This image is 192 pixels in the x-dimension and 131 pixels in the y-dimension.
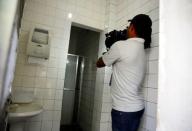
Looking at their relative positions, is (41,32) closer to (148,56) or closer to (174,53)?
(148,56)

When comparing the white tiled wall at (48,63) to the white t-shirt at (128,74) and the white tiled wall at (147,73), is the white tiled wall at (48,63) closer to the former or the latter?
the white tiled wall at (147,73)

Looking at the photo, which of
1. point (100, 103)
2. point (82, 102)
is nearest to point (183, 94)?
point (100, 103)

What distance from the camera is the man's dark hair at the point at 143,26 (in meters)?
1.35

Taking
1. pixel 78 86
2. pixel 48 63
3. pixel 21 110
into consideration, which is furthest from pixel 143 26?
pixel 78 86

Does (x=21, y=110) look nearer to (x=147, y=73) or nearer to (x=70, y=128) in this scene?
(x=147, y=73)

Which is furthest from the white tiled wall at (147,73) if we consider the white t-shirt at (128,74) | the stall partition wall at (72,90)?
the stall partition wall at (72,90)

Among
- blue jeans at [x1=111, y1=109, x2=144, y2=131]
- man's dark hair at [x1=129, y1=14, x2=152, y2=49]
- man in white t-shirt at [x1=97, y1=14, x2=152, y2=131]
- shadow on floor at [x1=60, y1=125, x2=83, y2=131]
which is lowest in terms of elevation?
shadow on floor at [x1=60, y1=125, x2=83, y2=131]

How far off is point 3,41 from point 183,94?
79cm

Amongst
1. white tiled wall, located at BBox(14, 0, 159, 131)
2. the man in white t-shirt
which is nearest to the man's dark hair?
the man in white t-shirt

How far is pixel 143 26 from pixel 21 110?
4.44 ft

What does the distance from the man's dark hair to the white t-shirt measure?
0.22ft

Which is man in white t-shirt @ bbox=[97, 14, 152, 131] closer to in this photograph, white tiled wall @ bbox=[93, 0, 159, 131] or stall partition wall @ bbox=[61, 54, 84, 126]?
white tiled wall @ bbox=[93, 0, 159, 131]

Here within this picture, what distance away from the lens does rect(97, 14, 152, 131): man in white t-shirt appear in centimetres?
127

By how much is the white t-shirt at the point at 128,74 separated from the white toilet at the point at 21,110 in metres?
0.76
